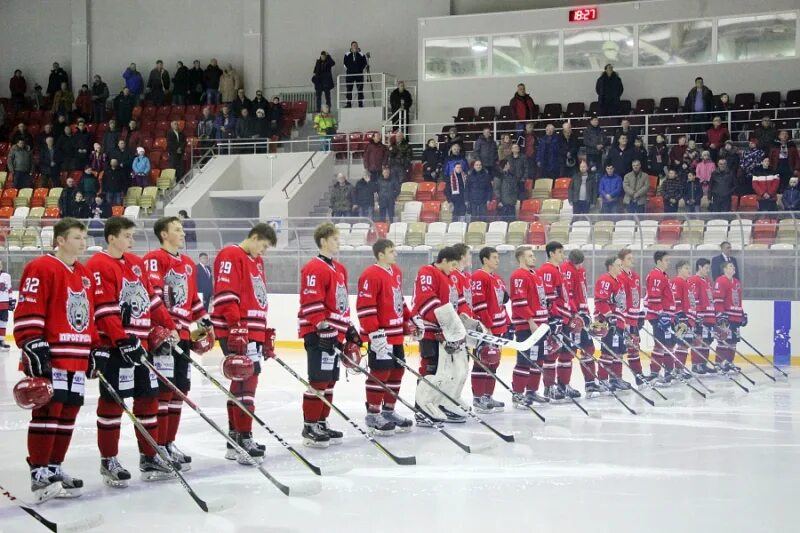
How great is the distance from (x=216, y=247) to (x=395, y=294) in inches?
277

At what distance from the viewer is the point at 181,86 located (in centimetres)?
2227

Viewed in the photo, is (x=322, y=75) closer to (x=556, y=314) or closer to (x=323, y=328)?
(x=556, y=314)

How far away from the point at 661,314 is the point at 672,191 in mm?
4345

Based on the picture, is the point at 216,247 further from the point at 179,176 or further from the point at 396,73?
the point at 396,73

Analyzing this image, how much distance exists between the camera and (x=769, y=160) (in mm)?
14867

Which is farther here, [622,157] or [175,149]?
[175,149]

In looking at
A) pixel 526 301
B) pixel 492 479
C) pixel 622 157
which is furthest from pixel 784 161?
pixel 492 479

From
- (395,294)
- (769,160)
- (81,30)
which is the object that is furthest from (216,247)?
(81,30)

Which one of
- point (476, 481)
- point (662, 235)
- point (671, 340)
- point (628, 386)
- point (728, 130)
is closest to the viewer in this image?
point (476, 481)

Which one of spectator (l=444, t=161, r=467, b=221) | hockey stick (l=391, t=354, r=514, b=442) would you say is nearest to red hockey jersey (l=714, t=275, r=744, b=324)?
spectator (l=444, t=161, r=467, b=221)

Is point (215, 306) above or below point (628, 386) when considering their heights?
above

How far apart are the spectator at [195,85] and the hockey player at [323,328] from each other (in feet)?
53.3

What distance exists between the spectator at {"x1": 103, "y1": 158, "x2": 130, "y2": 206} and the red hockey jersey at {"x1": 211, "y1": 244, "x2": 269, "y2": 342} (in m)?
13.2

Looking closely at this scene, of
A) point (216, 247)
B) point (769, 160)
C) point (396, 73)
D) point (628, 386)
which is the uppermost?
point (396, 73)
